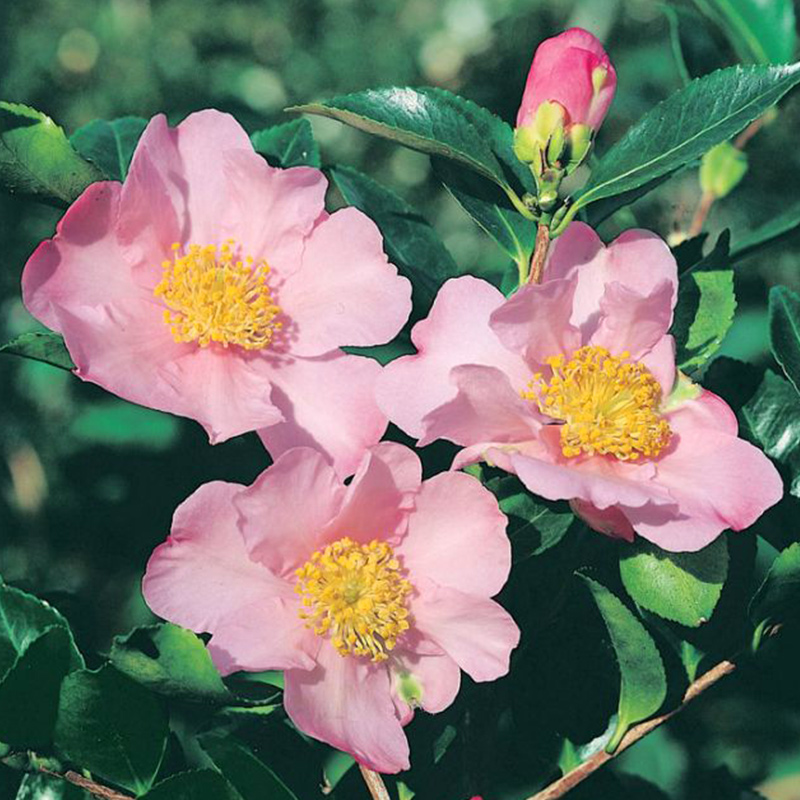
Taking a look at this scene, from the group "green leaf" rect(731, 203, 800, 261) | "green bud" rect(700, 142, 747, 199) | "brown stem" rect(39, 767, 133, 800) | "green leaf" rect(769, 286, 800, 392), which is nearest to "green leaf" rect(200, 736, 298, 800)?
"brown stem" rect(39, 767, 133, 800)

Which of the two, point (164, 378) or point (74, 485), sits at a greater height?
point (164, 378)

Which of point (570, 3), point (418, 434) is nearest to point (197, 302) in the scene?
point (418, 434)

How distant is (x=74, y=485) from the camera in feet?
4.91

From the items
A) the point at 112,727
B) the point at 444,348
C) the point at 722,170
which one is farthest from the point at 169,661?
the point at 722,170

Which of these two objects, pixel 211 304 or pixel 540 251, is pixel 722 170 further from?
pixel 211 304

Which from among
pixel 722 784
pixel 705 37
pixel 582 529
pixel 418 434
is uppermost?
pixel 705 37

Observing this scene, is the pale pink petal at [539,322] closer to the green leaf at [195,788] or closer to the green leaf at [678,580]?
the green leaf at [678,580]

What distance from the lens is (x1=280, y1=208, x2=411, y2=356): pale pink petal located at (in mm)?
912

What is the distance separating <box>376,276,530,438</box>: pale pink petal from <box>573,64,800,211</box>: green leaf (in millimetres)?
96

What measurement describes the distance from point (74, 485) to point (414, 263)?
66 cm

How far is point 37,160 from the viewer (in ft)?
2.89

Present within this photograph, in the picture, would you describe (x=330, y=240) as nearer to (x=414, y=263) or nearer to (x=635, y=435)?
(x=414, y=263)

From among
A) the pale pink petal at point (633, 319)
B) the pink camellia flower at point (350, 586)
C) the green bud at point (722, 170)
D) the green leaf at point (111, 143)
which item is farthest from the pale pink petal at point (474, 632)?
the green bud at point (722, 170)

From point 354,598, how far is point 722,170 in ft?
2.26
